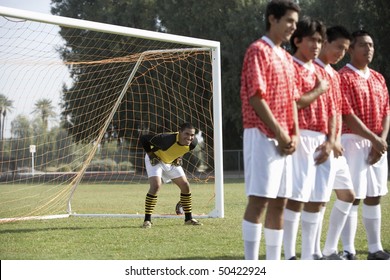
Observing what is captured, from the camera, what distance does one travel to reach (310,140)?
5.64 meters

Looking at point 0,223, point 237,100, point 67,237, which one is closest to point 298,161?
point 67,237

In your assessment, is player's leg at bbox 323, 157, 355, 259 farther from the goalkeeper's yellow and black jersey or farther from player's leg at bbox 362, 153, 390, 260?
the goalkeeper's yellow and black jersey

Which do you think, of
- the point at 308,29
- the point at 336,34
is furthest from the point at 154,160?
the point at 308,29

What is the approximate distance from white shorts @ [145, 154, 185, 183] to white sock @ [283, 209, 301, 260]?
490cm

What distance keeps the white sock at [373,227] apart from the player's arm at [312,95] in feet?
5.43

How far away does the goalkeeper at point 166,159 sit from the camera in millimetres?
10336

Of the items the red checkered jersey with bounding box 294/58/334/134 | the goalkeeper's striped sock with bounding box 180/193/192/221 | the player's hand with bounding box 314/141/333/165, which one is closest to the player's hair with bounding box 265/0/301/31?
the red checkered jersey with bounding box 294/58/334/134

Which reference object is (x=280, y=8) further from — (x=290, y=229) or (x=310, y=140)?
(x=290, y=229)

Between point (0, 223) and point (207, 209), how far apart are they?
4282 mm

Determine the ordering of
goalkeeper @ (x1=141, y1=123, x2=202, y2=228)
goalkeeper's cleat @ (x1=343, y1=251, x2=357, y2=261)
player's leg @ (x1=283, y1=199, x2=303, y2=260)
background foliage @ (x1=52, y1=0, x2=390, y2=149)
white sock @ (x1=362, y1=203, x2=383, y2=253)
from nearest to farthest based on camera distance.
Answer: player's leg @ (x1=283, y1=199, x2=303, y2=260)
goalkeeper's cleat @ (x1=343, y1=251, x2=357, y2=261)
white sock @ (x1=362, y1=203, x2=383, y2=253)
goalkeeper @ (x1=141, y1=123, x2=202, y2=228)
background foliage @ (x1=52, y1=0, x2=390, y2=149)

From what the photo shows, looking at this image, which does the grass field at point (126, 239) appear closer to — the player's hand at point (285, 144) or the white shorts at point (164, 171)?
the white shorts at point (164, 171)

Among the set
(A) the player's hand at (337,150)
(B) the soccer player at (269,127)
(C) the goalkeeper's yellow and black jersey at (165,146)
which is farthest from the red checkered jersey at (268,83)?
(C) the goalkeeper's yellow and black jersey at (165,146)

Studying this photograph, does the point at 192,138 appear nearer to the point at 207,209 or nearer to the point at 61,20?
the point at 61,20

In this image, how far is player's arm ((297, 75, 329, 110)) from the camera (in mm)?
5492
